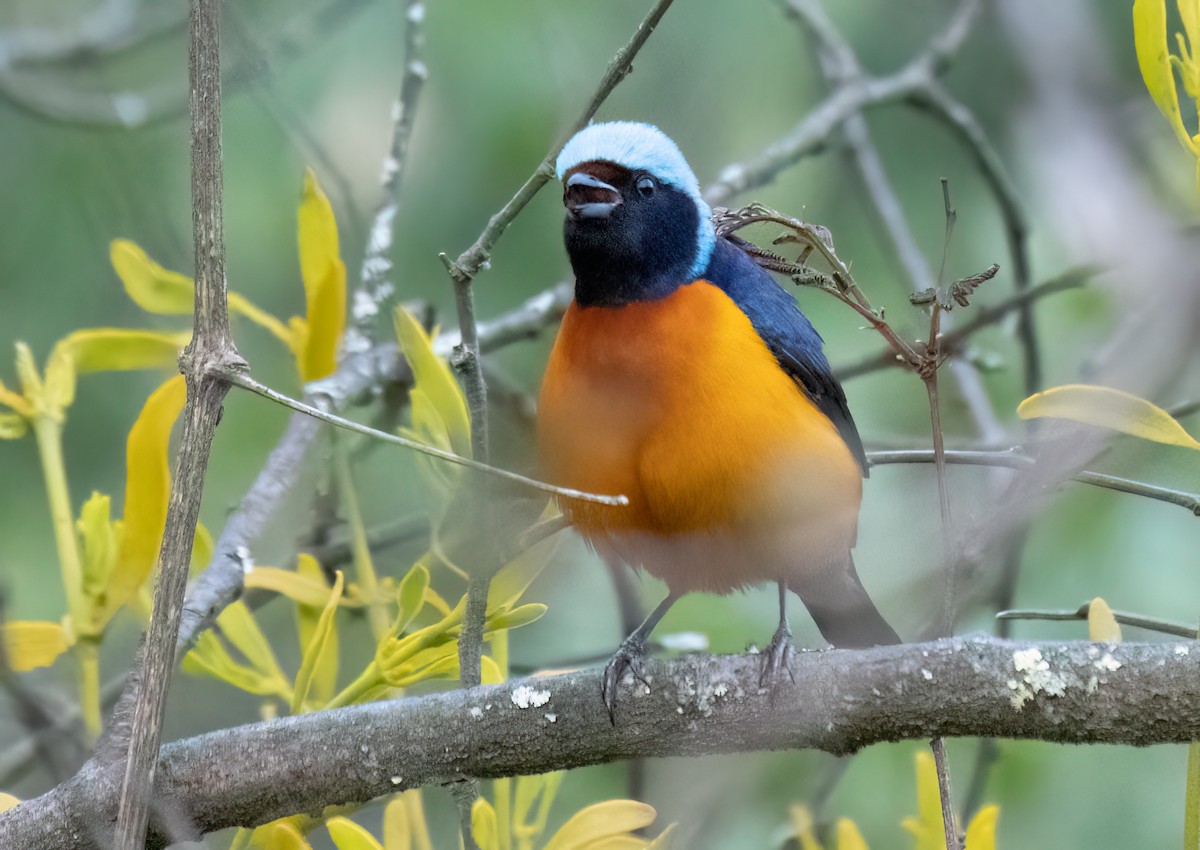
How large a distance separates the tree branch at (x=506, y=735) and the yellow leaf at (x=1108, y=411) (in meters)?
0.34

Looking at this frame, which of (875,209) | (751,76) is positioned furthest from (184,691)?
(751,76)

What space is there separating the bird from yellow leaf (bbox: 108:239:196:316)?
29.5 inches

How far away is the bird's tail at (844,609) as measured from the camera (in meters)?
3.12

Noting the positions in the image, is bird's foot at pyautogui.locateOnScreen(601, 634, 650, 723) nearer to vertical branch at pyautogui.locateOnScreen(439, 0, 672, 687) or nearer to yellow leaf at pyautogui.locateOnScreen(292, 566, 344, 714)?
vertical branch at pyautogui.locateOnScreen(439, 0, 672, 687)

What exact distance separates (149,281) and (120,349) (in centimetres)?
15

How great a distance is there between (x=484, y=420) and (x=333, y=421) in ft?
1.53

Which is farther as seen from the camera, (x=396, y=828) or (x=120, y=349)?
(x=120, y=349)

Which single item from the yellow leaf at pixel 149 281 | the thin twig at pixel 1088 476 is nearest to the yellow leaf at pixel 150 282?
the yellow leaf at pixel 149 281

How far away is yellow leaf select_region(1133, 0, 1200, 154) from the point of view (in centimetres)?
187

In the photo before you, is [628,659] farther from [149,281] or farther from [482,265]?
[149,281]

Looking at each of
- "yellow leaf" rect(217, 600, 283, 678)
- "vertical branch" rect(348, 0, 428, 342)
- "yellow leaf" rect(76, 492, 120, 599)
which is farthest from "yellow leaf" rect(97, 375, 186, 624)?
"vertical branch" rect(348, 0, 428, 342)

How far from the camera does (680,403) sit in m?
2.67

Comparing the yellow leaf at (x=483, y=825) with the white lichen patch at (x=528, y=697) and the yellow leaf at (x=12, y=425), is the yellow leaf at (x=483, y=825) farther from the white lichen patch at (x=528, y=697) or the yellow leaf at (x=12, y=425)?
the yellow leaf at (x=12, y=425)

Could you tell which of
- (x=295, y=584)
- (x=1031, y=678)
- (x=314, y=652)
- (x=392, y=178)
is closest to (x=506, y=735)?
(x=314, y=652)
